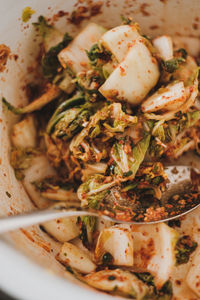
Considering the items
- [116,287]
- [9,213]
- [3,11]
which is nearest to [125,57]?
[3,11]

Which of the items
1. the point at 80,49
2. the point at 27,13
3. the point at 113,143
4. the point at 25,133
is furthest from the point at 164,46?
the point at 25,133

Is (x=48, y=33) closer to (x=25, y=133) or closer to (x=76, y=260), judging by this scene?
(x=25, y=133)

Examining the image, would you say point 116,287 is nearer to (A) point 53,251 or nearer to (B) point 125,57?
(A) point 53,251

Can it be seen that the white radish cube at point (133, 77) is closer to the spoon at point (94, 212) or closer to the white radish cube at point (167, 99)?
the white radish cube at point (167, 99)

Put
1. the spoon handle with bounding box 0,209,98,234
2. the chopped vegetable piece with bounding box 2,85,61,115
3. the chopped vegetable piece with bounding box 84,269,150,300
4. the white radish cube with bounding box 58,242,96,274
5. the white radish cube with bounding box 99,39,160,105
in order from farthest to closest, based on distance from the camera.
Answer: the chopped vegetable piece with bounding box 2,85,61,115, the white radish cube with bounding box 99,39,160,105, the white radish cube with bounding box 58,242,96,274, the chopped vegetable piece with bounding box 84,269,150,300, the spoon handle with bounding box 0,209,98,234

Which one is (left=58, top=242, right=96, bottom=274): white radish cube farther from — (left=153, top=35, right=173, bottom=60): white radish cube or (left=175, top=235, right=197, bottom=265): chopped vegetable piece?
(left=153, top=35, right=173, bottom=60): white radish cube

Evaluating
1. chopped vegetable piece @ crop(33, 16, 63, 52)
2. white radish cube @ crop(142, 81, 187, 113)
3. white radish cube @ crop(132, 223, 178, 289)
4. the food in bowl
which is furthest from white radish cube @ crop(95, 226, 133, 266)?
chopped vegetable piece @ crop(33, 16, 63, 52)
